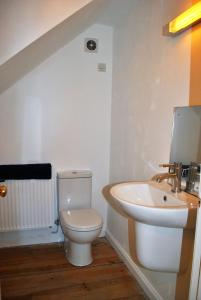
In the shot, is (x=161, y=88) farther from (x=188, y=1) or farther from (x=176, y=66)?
(x=188, y=1)

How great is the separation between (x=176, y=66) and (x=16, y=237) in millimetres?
2210

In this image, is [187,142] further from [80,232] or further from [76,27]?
[76,27]

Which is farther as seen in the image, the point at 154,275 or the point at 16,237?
the point at 16,237

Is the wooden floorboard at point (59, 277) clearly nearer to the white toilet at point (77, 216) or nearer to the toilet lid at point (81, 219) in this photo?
the white toilet at point (77, 216)

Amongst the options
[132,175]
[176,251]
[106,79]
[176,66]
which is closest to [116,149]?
[132,175]

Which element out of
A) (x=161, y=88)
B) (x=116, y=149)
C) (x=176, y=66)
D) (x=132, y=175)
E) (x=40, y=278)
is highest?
(x=176, y=66)

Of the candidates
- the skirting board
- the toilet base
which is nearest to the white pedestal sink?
the skirting board

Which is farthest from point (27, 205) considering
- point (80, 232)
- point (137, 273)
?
point (137, 273)

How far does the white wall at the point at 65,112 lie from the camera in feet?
7.61

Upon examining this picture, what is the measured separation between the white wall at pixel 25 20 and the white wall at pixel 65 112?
3.02 ft

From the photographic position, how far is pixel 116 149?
2.47 meters

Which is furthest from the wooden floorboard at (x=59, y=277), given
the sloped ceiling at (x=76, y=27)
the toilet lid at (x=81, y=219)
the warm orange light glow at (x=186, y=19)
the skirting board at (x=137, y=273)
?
the warm orange light glow at (x=186, y=19)

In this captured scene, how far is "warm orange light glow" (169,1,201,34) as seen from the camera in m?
1.24

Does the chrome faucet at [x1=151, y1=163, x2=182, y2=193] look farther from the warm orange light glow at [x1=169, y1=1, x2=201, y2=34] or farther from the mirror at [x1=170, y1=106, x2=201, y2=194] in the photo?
the warm orange light glow at [x1=169, y1=1, x2=201, y2=34]
